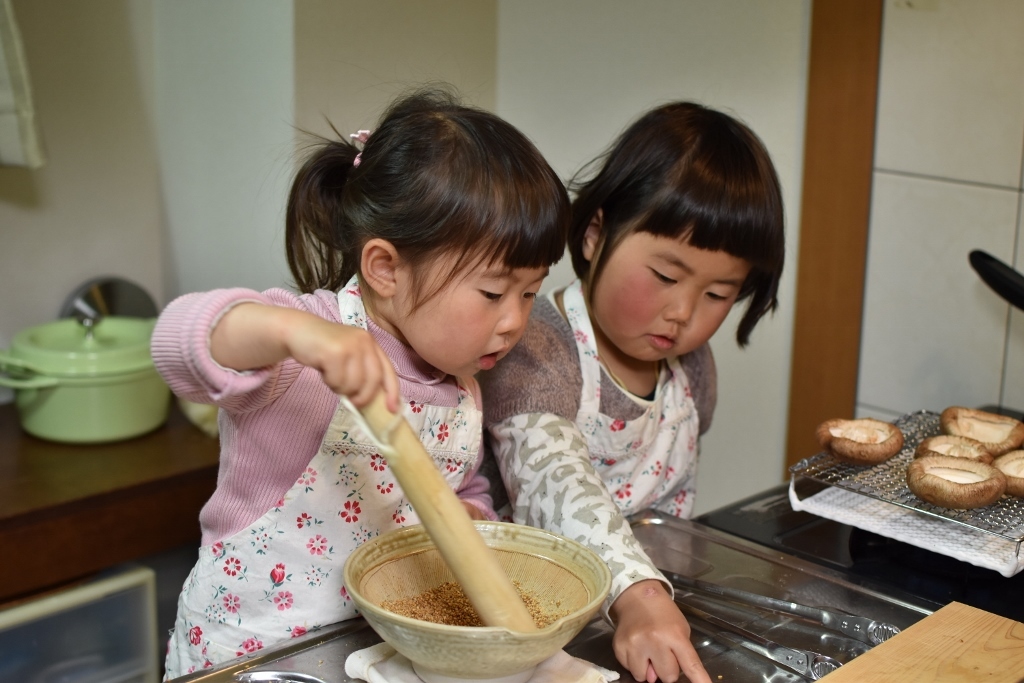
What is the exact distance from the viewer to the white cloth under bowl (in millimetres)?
762

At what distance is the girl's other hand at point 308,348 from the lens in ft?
2.15

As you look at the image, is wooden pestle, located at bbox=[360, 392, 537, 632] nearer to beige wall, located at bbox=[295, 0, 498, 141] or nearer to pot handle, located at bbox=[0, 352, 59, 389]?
beige wall, located at bbox=[295, 0, 498, 141]

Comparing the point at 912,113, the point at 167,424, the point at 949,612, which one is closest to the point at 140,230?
the point at 167,424

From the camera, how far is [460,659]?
0.68m

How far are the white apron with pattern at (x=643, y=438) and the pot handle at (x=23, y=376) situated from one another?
2.80 ft

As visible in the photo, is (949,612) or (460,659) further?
(949,612)

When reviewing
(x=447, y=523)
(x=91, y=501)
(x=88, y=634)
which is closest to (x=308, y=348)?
(x=447, y=523)

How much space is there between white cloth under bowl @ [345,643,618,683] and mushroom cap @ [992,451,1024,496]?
475mm

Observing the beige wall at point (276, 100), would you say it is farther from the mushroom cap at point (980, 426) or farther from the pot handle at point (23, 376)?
the mushroom cap at point (980, 426)

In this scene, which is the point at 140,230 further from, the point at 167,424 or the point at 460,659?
the point at 460,659

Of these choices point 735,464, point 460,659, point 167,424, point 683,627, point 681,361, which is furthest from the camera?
point 735,464

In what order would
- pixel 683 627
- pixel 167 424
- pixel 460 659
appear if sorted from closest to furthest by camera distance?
pixel 460 659
pixel 683 627
pixel 167 424

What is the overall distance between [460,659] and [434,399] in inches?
13.9

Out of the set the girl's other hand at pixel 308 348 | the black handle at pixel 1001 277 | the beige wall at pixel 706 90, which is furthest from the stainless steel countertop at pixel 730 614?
the beige wall at pixel 706 90
